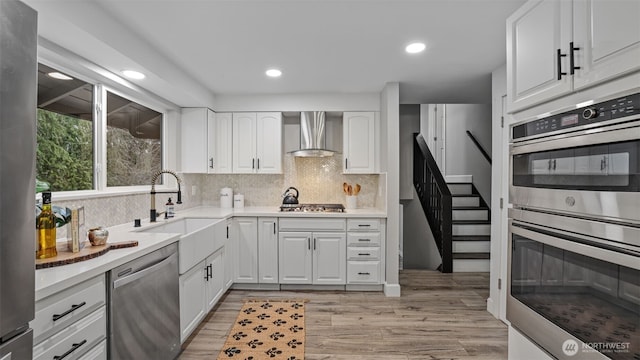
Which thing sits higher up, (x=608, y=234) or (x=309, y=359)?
(x=608, y=234)

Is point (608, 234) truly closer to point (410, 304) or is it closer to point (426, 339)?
point (426, 339)

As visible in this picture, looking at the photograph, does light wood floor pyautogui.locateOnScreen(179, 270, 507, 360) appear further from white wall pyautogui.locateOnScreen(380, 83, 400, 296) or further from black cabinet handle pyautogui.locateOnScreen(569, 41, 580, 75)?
black cabinet handle pyautogui.locateOnScreen(569, 41, 580, 75)

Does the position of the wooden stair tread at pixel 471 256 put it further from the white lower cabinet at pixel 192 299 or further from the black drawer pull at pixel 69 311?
the black drawer pull at pixel 69 311

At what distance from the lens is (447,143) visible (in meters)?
6.32

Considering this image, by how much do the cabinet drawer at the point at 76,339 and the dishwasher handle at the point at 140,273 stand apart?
127 mm

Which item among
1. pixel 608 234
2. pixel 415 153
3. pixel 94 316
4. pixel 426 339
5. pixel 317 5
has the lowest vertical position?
pixel 426 339

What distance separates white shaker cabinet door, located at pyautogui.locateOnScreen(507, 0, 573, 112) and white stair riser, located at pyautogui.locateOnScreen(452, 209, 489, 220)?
3.70m

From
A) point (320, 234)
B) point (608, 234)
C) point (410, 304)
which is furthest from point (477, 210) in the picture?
point (608, 234)

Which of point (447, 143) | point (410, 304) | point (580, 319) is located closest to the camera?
point (580, 319)

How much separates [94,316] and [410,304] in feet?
9.20

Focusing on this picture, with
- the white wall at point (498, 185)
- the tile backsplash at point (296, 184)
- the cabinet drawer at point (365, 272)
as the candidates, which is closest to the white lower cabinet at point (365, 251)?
the cabinet drawer at point (365, 272)

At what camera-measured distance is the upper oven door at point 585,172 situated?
1.00m

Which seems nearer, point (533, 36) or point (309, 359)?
point (533, 36)

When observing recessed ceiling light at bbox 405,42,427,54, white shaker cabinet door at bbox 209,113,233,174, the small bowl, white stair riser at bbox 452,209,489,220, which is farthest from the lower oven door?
white stair riser at bbox 452,209,489,220
